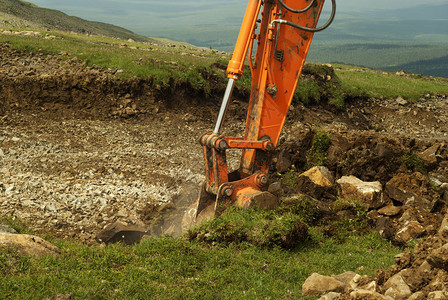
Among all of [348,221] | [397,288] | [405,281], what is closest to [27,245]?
[397,288]

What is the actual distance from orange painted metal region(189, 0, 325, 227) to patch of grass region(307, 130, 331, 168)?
2.96 meters

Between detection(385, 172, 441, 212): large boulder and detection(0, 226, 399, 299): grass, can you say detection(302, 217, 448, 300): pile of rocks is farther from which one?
detection(385, 172, 441, 212): large boulder

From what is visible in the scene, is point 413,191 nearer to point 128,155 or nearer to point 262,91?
point 262,91

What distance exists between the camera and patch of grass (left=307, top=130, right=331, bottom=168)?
11209 millimetres

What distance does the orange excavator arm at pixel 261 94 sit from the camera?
768 centimetres

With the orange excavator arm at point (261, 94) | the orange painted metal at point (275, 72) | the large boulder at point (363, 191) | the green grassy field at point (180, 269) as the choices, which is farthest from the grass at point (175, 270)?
the orange painted metal at point (275, 72)

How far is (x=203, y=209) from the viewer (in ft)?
26.1

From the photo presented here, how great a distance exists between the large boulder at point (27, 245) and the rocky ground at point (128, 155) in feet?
6.10

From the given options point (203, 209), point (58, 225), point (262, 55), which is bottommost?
point (58, 225)

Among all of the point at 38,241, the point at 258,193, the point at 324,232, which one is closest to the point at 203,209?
the point at 258,193

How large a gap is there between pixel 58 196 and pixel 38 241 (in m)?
3.24

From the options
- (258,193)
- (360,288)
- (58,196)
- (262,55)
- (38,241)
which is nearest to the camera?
(360,288)

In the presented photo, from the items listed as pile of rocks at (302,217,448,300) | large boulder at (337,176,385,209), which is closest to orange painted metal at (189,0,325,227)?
large boulder at (337,176,385,209)

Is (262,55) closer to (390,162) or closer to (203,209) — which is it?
(203,209)
